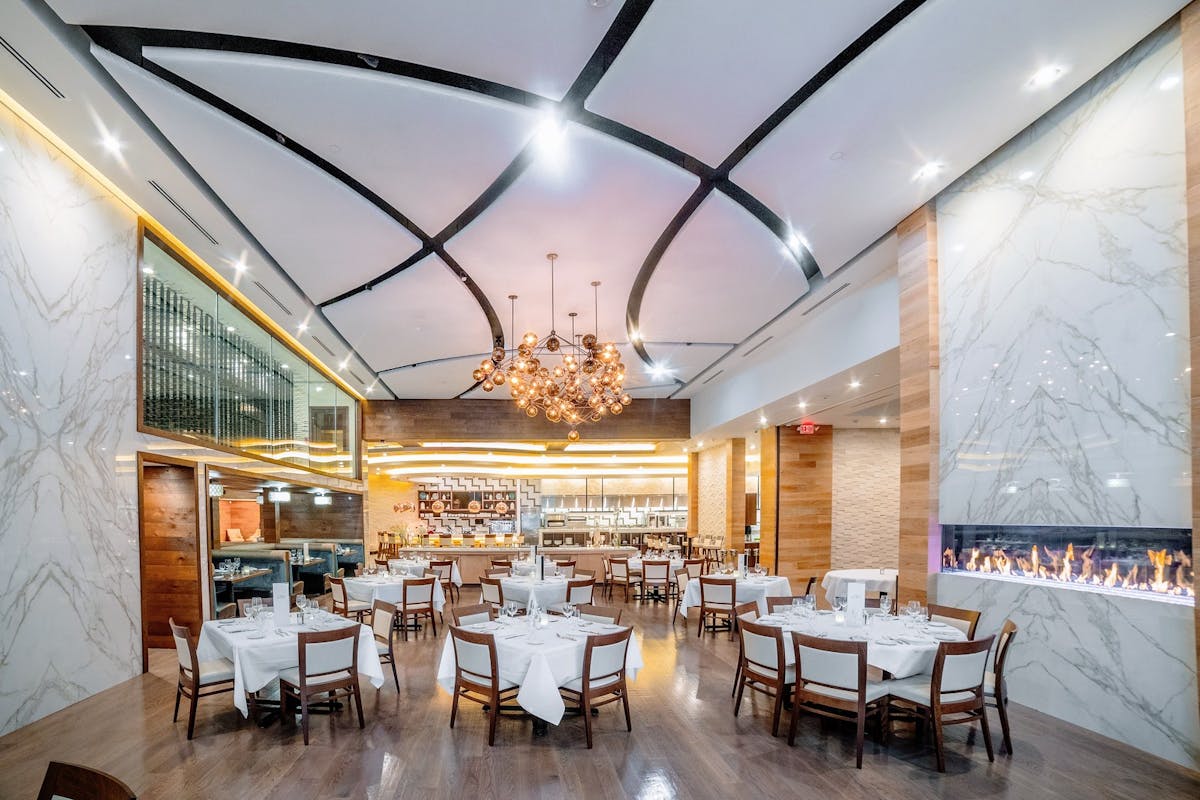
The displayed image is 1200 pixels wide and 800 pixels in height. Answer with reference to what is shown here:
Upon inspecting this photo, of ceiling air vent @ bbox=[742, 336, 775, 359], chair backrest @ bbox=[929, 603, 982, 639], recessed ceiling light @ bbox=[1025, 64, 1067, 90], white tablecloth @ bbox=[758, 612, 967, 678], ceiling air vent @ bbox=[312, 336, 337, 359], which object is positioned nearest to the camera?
recessed ceiling light @ bbox=[1025, 64, 1067, 90]

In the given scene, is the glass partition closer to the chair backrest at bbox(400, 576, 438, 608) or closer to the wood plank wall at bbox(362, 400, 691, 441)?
the wood plank wall at bbox(362, 400, 691, 441)

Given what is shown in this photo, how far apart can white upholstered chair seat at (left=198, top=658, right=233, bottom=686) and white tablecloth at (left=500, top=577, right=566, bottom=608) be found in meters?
3.95

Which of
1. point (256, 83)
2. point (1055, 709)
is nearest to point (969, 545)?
point (1055, 709)

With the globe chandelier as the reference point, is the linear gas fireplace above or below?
below

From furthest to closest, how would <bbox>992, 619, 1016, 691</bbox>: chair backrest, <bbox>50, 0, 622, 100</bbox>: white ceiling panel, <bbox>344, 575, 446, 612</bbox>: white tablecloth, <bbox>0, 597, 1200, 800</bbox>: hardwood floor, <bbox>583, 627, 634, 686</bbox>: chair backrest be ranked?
<bbox>344, 575, 446, 612</bbox>: white tablecloth
<bbox>583, 627, 634, 686</bbox>: chair backrest
<bbox>992, 619, 1016, 691</bbox>: chair backrest
<bbox>0, 597, 1200, 800</bbox>: hardwood floor
<bbox>50, 0, 622, 100</bbox>: white ceiling panel

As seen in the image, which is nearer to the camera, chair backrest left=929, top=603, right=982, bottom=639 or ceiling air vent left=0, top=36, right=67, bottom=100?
ceiling air vent left=0, top=36, right=67, bottom=100

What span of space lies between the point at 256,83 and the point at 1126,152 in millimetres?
5606

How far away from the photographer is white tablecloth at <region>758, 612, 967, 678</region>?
Answer: 4.73 meters

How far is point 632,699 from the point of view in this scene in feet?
19.6

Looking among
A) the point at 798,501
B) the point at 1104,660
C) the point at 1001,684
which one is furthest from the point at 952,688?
the point at 798,501

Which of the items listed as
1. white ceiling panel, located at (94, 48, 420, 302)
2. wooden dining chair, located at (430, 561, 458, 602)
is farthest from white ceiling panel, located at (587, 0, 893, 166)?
wooden dining chair, located at (430, 561, 458, 602)

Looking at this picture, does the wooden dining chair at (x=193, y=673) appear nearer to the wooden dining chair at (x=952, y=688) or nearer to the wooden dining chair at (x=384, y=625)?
the wooden dining chair at (x=384, y=625)

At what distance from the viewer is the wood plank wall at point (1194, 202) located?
4012mm

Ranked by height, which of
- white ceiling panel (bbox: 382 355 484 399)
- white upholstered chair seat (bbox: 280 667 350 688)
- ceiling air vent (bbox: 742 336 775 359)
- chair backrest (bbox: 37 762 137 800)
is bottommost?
white upholstered chair seat (bbox: 280 667 350 688)
